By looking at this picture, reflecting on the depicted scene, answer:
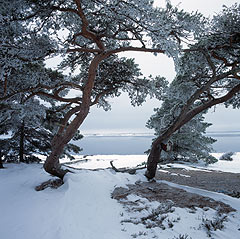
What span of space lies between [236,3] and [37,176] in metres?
9.32

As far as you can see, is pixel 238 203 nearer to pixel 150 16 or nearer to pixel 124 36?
pixel 150 16

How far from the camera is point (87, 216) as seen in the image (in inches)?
167

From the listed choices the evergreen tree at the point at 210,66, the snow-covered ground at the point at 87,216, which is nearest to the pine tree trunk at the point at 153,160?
the evergreen tree at the point at 210,66

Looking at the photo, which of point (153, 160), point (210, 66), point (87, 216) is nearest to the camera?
point (87, 216)

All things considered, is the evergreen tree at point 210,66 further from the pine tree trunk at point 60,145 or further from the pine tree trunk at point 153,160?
the pine tree trunk at point 60,145

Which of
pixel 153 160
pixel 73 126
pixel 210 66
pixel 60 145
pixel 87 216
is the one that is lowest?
pixel 87 216

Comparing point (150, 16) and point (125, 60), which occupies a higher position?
point (125, 60)

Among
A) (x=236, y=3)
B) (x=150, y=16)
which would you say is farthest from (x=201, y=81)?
(x=150, y=16)

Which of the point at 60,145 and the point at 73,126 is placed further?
the point at 60,145

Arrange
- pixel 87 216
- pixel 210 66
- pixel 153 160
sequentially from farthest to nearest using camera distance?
pixel 153 160, pixel 210 66, pixel 87 216

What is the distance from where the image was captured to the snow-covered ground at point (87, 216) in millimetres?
3461

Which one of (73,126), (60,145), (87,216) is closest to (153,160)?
(73,126)

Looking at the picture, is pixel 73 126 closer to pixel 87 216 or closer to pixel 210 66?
pixel 87 216

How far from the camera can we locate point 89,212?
4496 millimetres
